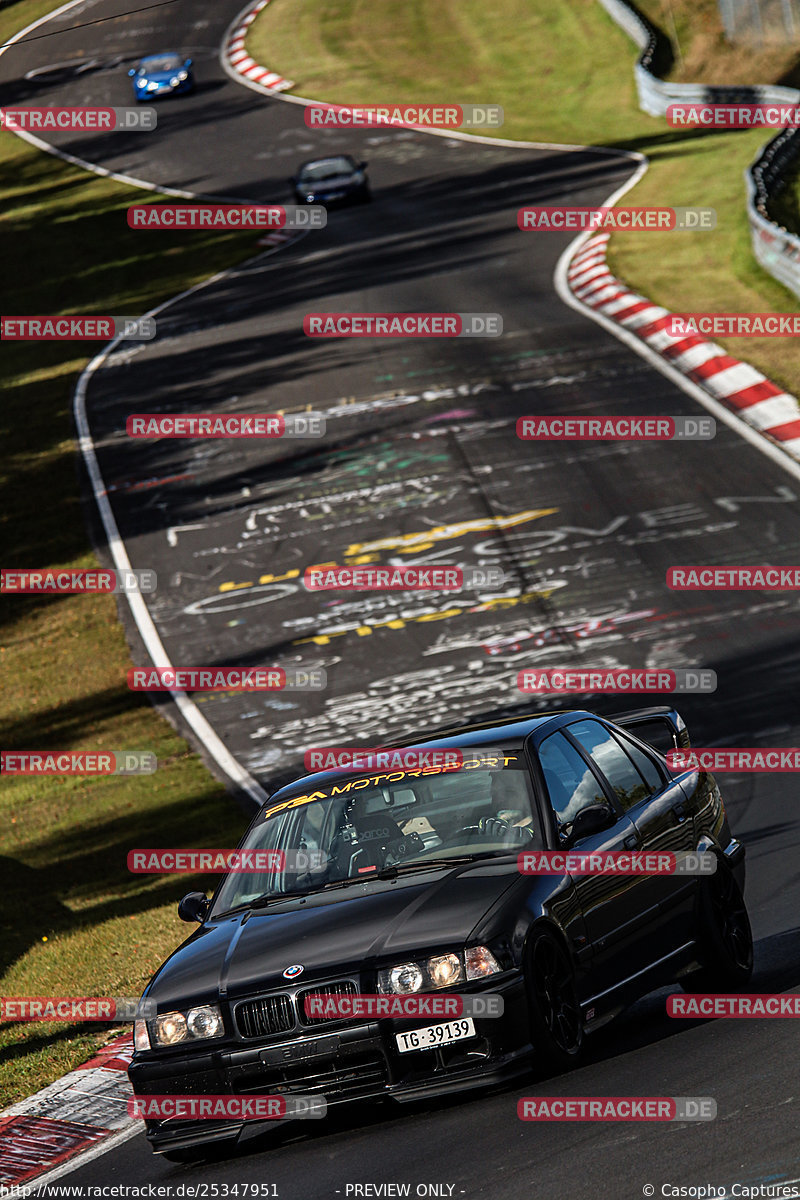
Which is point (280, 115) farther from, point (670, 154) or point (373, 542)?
point (373, 542)

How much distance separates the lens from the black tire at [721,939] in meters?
7.79

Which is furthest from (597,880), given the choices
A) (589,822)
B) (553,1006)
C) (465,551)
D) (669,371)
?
(669,371)

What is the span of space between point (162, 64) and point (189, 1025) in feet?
175

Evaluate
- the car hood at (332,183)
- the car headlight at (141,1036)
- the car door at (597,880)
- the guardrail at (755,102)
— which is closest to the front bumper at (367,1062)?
the car headlight at (141,1036)

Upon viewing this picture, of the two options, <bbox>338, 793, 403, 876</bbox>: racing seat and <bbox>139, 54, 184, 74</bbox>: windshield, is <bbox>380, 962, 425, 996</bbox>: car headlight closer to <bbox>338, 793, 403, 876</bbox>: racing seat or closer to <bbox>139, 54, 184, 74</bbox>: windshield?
<bbox>338, 793, 403, 876</bbox>: racing seat

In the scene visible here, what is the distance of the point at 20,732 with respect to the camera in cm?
1914

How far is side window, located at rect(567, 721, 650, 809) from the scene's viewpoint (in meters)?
7.97

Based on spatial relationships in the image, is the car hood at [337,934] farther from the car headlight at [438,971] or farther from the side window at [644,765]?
the side window at [644,765]

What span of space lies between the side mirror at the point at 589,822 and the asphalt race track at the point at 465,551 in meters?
0.92

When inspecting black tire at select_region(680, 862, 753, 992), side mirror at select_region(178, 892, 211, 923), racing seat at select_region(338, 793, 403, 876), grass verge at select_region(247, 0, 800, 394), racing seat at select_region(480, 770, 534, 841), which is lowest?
grass verge at select_region(247, 0, 800, 394)

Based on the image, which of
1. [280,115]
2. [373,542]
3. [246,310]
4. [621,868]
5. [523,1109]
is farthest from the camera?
[280,115]

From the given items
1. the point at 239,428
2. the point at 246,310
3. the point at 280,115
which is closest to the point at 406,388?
the point at 239,428

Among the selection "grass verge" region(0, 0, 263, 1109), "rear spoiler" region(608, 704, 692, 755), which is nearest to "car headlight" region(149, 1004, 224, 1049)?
"grass verge" region(0, 0, 263, 1109)

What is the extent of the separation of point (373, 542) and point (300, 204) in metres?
22.4
